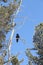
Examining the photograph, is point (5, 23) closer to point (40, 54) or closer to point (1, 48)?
point (1, 48)

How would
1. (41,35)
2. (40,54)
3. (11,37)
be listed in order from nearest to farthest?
1. (11,37)
2. (40,54)
3. (41,35)

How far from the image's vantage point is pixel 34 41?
145 feet

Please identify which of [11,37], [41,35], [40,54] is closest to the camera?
[11,37]

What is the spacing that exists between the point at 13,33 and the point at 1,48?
7.73ft

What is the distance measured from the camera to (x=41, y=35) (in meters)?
44.7

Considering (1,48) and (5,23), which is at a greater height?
(5,23)

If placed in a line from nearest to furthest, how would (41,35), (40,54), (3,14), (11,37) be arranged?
(11,37) < (3,14) < (40,54) < (41,35)

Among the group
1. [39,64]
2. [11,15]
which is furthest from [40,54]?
[11,15]

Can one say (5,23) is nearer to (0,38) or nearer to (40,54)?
(0,38)

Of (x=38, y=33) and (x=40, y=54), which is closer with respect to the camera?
(x=40, y=54)

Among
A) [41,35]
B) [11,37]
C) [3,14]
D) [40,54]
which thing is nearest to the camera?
[11,37]

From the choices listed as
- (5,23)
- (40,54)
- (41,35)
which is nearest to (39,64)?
(40,54)

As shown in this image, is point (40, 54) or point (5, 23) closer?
point (5, 23)

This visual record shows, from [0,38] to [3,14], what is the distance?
5.76ft
